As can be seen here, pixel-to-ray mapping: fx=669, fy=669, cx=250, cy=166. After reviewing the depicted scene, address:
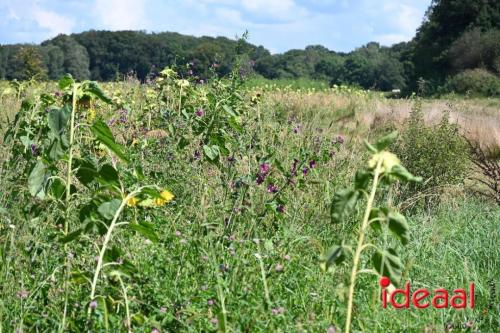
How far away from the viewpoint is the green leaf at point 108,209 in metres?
2.21

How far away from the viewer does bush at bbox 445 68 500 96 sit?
85.7 feet

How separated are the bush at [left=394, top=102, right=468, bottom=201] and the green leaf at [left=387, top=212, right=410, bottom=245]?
→ 463 cm

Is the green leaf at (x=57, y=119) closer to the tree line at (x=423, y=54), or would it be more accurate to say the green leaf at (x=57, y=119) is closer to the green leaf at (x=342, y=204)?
the green leaf at (x=342, y=204)

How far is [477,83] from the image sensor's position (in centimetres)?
2650

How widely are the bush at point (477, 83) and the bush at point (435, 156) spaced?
20.1 metres

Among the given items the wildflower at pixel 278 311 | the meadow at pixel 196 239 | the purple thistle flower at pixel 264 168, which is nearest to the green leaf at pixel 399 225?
the meadow at pixel 196 239

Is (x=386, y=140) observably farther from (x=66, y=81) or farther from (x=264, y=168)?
(x=264, y=168)

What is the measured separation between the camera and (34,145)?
146 inches

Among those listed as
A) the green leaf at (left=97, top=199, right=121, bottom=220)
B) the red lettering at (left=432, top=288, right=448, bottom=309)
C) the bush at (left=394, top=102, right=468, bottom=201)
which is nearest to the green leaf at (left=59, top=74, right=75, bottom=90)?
the green leaf at (left=97, top=199, right=121, bottom=220)

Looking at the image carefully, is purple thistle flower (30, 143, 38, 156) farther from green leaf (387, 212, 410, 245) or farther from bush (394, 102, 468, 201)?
bush (394, 102, 468, 201)

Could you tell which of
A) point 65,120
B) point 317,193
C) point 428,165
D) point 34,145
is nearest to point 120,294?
point 65,120

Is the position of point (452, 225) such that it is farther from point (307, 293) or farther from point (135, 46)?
point (135, 46)

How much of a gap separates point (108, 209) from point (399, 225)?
3.20 ft

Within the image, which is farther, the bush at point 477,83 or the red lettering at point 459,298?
the bush at point 477,83
